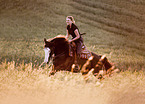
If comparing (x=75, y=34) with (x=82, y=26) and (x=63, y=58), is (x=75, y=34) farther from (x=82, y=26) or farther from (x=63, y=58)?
(x=82, y=26)

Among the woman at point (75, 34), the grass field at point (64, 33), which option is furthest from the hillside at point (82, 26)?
the woman at point (75, 34)

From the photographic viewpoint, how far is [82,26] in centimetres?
518

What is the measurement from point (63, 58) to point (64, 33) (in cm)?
100

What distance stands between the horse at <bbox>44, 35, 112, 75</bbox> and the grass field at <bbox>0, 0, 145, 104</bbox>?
0.61 feet

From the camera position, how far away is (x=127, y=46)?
5.02 meters

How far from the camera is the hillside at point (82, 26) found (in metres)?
4.74

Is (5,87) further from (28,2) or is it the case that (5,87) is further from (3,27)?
(28,2)

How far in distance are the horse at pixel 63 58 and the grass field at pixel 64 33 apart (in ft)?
0.61

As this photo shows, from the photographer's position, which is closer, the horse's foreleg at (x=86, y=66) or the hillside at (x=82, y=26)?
the horse's foreleg at (x=86, y=66)

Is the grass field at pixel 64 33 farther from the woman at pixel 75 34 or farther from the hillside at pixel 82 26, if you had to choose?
the woman at pixel 75 34

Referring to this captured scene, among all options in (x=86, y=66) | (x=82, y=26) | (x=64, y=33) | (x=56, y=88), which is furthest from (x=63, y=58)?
(x=82, y=26)

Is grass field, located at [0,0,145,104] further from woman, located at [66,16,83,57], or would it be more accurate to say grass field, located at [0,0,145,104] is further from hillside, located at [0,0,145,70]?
woman, located at [66,16,83,57]

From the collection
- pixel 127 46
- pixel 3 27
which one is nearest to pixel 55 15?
pixel 3 27

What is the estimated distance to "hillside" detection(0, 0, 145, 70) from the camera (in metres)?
4.74
